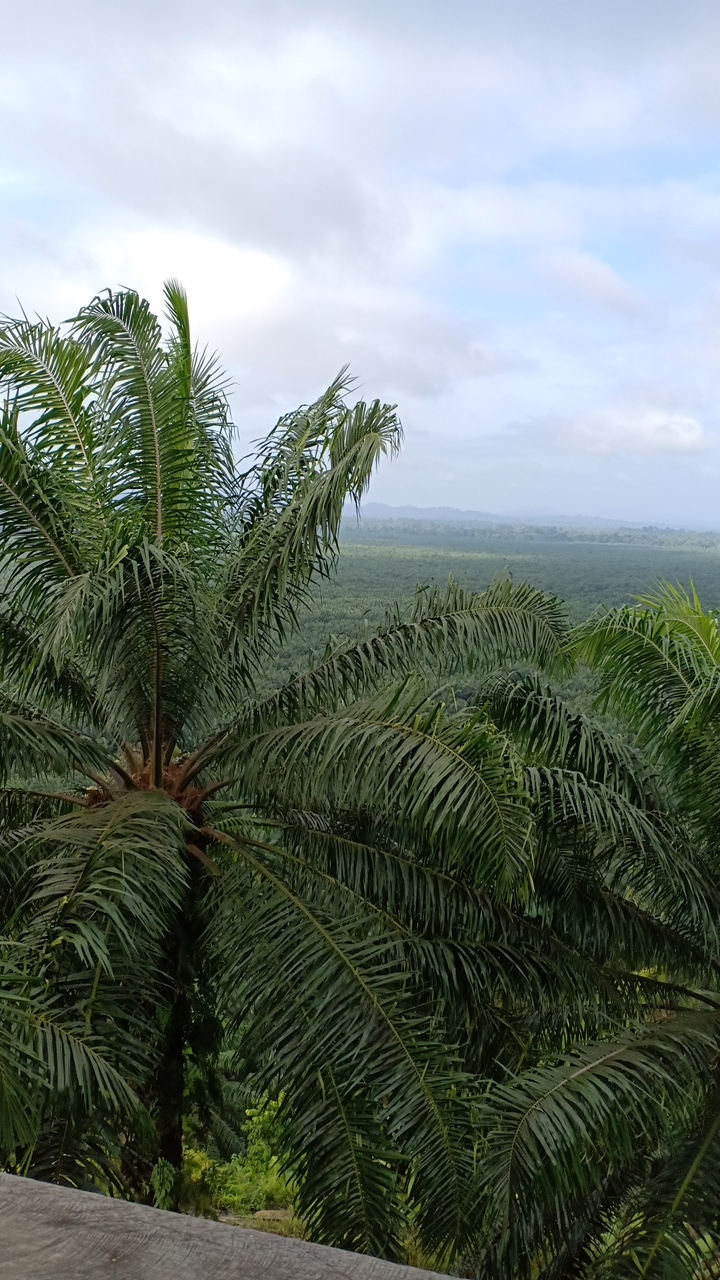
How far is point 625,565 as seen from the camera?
15281mm

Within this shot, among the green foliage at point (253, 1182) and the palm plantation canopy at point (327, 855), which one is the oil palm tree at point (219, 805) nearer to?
the palm plantation canopy at point (327, 855)

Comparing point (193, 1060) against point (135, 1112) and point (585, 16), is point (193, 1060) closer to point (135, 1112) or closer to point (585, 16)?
point (135, 1112)

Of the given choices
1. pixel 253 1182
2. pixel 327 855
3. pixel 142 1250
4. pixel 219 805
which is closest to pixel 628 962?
pixel 327 855

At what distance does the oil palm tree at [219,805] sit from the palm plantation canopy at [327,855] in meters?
0.02

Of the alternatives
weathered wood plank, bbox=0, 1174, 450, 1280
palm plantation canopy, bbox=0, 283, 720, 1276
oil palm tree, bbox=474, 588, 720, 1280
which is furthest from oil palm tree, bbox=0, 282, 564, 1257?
weathered wood plank, bbox=0, 1174, 450, 1280

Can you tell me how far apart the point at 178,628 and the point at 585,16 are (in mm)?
3621

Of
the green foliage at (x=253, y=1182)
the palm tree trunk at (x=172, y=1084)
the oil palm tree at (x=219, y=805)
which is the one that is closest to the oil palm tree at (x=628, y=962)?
the oil palm tree at (x=219, y=805)

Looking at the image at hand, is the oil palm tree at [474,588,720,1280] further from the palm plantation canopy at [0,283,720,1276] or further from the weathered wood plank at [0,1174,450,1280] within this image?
the weathered wood plank at [0,1174,450,1280]

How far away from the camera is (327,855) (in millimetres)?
4621

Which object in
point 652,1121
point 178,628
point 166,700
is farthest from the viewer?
point 166,700

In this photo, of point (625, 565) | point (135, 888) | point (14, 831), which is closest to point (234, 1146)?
point (14, 831)

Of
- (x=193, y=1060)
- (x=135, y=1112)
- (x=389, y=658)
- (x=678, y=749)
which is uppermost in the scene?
(x=389, y=658)

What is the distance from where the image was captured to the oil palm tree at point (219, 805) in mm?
3418

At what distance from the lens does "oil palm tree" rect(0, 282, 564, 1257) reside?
11.2 ft
